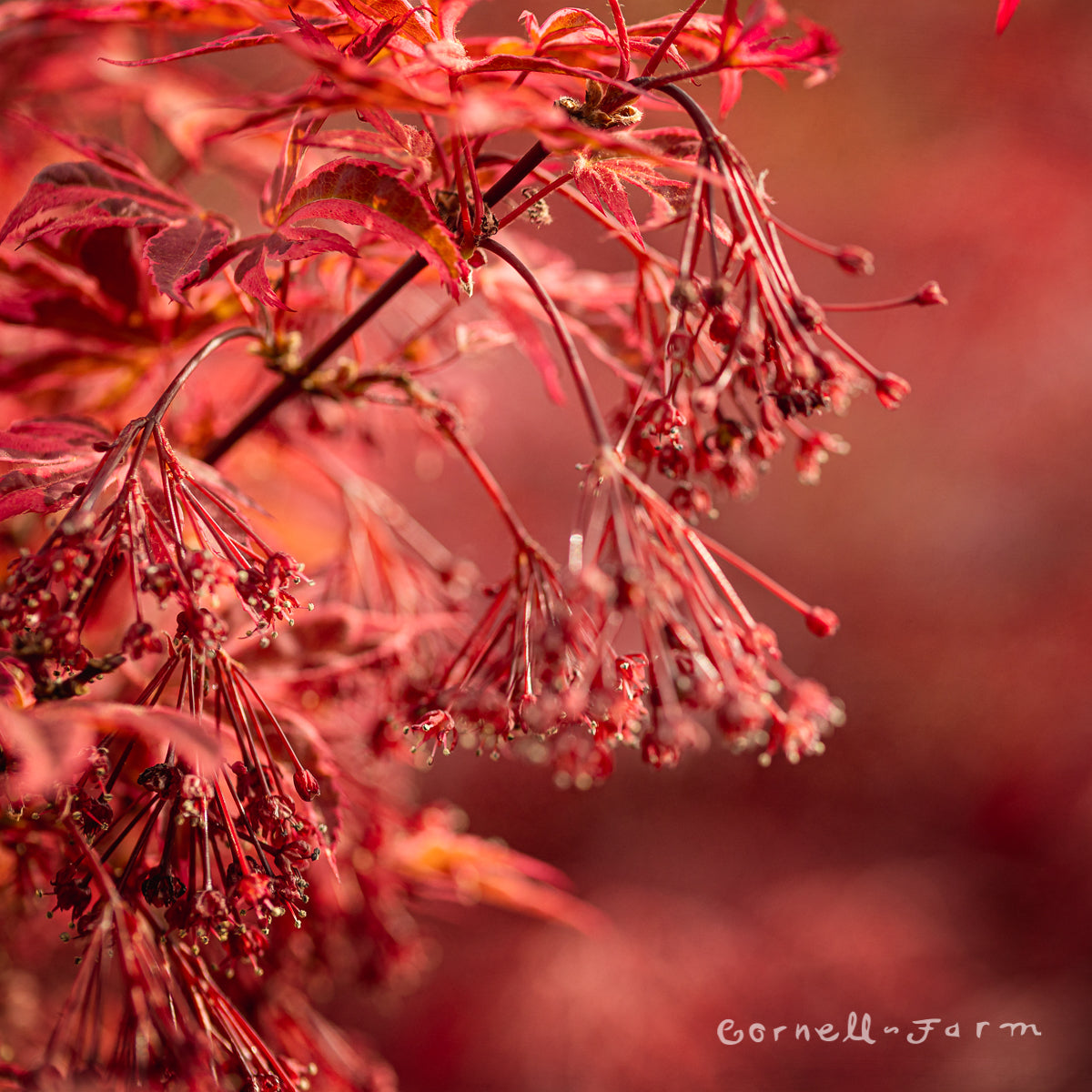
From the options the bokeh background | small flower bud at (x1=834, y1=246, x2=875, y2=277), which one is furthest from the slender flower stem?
the bokeh background

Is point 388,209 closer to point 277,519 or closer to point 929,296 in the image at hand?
point 277,519

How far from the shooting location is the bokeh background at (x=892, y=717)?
151 centimetres

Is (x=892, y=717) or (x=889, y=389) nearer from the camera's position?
(x=889, y=389)

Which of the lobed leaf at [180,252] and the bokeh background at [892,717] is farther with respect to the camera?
the bokeh background at [892,717]

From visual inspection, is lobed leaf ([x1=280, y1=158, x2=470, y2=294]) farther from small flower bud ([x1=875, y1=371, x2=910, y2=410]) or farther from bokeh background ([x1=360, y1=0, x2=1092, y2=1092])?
bokeh background ([x1=360, y1=0, x2=1092, y2=1092])

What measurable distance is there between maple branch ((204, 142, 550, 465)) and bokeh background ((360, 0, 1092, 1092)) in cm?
138

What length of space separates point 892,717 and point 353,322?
6.82ft

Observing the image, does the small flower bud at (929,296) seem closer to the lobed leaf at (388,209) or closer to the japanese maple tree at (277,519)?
the japanese maple tree at (277,519)

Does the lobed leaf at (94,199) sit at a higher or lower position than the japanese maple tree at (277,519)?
higher

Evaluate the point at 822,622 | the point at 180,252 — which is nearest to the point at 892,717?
the point at 822,622

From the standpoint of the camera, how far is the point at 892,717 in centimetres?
220

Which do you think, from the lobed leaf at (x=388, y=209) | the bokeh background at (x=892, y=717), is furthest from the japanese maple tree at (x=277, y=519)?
the bokeh background at (x=892, y=717)

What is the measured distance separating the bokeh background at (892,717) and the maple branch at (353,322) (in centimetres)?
138

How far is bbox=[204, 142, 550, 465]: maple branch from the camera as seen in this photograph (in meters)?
0.46
